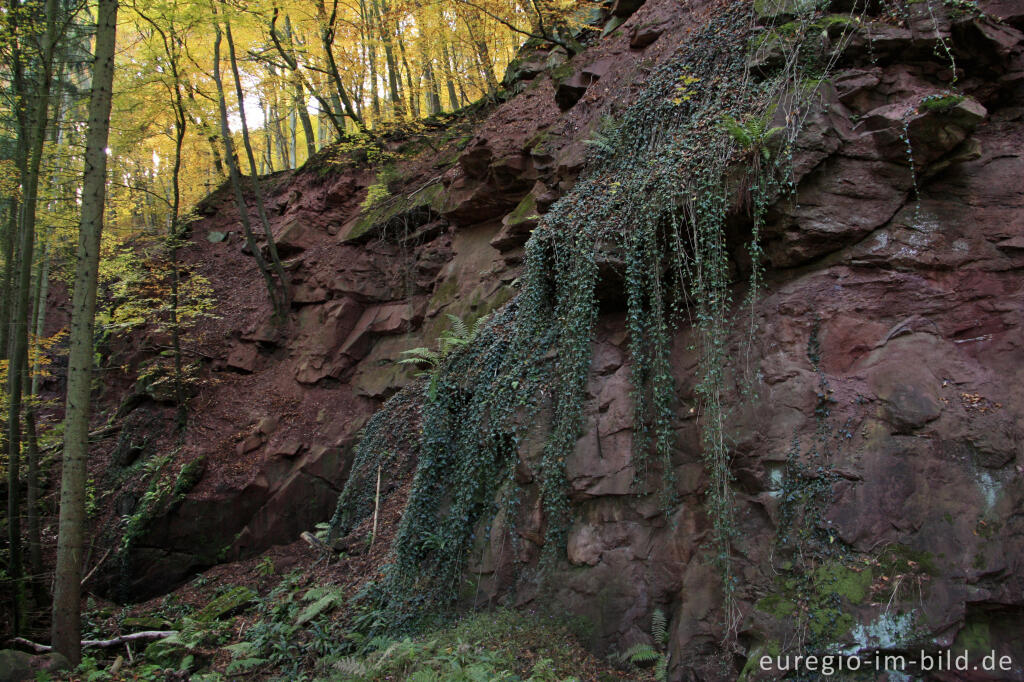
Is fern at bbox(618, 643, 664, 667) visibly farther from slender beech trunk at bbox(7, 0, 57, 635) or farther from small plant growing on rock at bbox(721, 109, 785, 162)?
slender beech trunk at bbox(7, 0, 57, 635)

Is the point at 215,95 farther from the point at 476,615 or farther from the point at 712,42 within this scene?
the point at 476,615

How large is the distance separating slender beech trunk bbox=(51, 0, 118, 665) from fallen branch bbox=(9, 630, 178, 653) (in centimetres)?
117

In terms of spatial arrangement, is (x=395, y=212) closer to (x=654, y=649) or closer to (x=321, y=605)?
(x=321, y=605)

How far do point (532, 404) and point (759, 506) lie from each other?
2.50m

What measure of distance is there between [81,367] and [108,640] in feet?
13.4

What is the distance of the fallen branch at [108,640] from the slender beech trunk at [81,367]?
117cm

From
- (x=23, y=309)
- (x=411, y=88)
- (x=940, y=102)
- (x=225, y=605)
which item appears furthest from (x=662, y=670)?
(x=411, y=88)

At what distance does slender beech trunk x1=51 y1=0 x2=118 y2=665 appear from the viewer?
259 inches

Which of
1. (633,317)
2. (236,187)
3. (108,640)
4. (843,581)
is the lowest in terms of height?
(108,640)

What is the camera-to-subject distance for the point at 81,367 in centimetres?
675

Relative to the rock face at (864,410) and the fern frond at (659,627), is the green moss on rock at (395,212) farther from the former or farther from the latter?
the fern frond at (659,627)

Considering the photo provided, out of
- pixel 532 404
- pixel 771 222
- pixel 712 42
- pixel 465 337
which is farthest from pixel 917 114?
pixel 465 337

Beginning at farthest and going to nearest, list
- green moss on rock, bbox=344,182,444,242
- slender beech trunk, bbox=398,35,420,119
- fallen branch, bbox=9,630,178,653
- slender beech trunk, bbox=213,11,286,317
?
slender beech trunk, bbox=398,35,420,119
slender beech trunk, bbox=213,11,286,317
green moss on rock, bbox=344,182,444,242
fallen branch, bbox=9,630,178,653

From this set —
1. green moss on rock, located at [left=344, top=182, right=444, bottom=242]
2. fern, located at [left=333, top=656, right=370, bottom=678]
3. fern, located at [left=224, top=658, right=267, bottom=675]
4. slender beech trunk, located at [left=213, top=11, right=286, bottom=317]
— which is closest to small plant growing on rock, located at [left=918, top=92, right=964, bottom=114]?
fern, located at [left=333, top=656, right=370, bottom=678]
